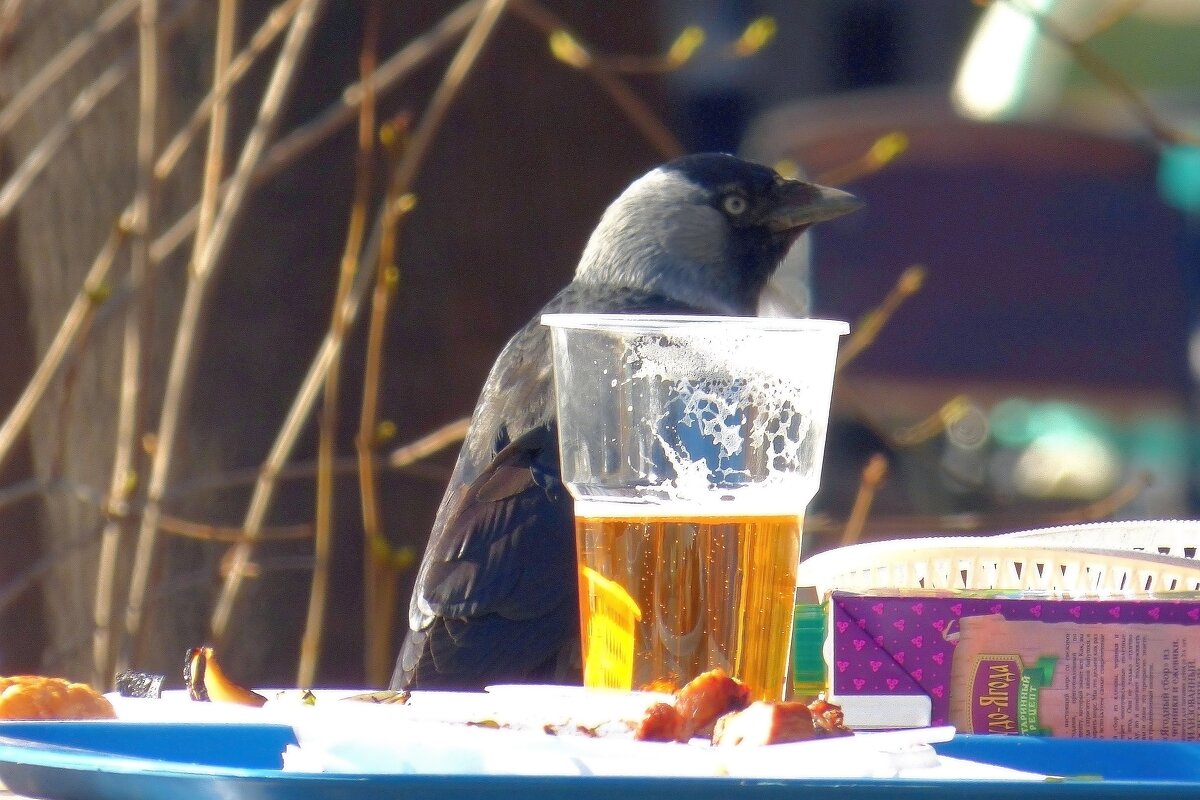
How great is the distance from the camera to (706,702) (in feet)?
3.32

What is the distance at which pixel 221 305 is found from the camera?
3336 millimetres

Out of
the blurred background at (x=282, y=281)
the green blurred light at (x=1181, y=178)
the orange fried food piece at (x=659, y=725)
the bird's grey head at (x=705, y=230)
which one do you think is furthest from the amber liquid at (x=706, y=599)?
the green blurred light at (x=1181, y=178)

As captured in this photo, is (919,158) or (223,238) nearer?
(223,238)

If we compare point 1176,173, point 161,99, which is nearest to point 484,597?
point 161,99

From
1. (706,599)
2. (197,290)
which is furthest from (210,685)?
(197,290)

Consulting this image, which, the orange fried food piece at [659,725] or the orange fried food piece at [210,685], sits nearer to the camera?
the orange fried food piece at [659,725]

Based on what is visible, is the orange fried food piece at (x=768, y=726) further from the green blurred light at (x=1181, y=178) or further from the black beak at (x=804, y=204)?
the green blurred light at (x=1181, y=178)

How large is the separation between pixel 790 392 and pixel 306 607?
2.31 meters

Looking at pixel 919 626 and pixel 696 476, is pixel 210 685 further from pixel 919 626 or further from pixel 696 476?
pixel 919 626

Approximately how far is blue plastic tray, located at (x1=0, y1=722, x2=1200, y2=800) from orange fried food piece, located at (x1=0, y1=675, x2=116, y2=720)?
73 millimetres

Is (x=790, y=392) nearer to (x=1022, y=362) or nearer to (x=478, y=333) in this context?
(x=478, y=333)

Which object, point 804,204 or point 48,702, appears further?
point 804,204

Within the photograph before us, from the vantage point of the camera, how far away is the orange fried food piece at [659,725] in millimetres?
964

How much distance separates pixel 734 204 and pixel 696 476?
2.07 meters
